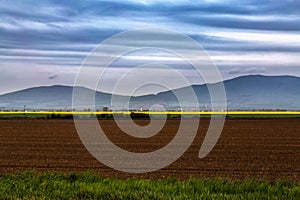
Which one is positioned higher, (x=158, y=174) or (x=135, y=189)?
(x=135, y=189)

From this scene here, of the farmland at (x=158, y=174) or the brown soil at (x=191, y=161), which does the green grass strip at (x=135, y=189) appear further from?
the brown soil at (x=191, y=161)

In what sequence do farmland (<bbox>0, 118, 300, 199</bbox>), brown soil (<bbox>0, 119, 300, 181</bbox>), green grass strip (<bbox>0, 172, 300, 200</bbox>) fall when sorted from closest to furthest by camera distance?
1. green grass strip (<bbox>0, 172, 300, 200</bbox>)
2. farmland (<bbox>0, 118, 300, 199</bbox>)
3. brown soil (<bbox>0, 119, 300, 181</bbox>)

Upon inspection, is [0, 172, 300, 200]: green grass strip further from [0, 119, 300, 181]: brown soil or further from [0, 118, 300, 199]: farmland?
Result: [0, 119, 300, 181]: brown soil

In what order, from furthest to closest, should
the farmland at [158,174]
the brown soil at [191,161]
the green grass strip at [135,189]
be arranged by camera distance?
the brown soil at [191,161] → the farmland at [158,174] → the green grass strip at [135,189]

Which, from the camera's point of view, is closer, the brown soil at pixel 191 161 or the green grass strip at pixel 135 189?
the green grass strip at pixel 135 189

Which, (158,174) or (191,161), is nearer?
(158,174)

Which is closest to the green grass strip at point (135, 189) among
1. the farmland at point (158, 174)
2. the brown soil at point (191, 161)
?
the farmland at point (158, 174)

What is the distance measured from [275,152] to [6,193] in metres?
24.5

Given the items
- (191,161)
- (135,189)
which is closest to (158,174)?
(191,161)

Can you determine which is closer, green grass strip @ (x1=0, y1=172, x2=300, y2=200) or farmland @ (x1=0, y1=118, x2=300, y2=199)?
green grass strip @ (x1=0, y1=172, x2=300, y2=200)

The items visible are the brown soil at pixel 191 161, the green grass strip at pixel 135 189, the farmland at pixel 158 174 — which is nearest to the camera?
the green grass strip at pixel 135 189

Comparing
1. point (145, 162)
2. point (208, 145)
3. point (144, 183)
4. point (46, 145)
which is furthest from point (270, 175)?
point (46, 145)

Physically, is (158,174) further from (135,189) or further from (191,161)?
(135,189)

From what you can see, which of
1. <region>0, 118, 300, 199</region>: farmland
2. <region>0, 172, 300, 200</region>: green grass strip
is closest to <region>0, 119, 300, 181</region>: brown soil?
<region>0, 118, 300, 199</region>: farmland
